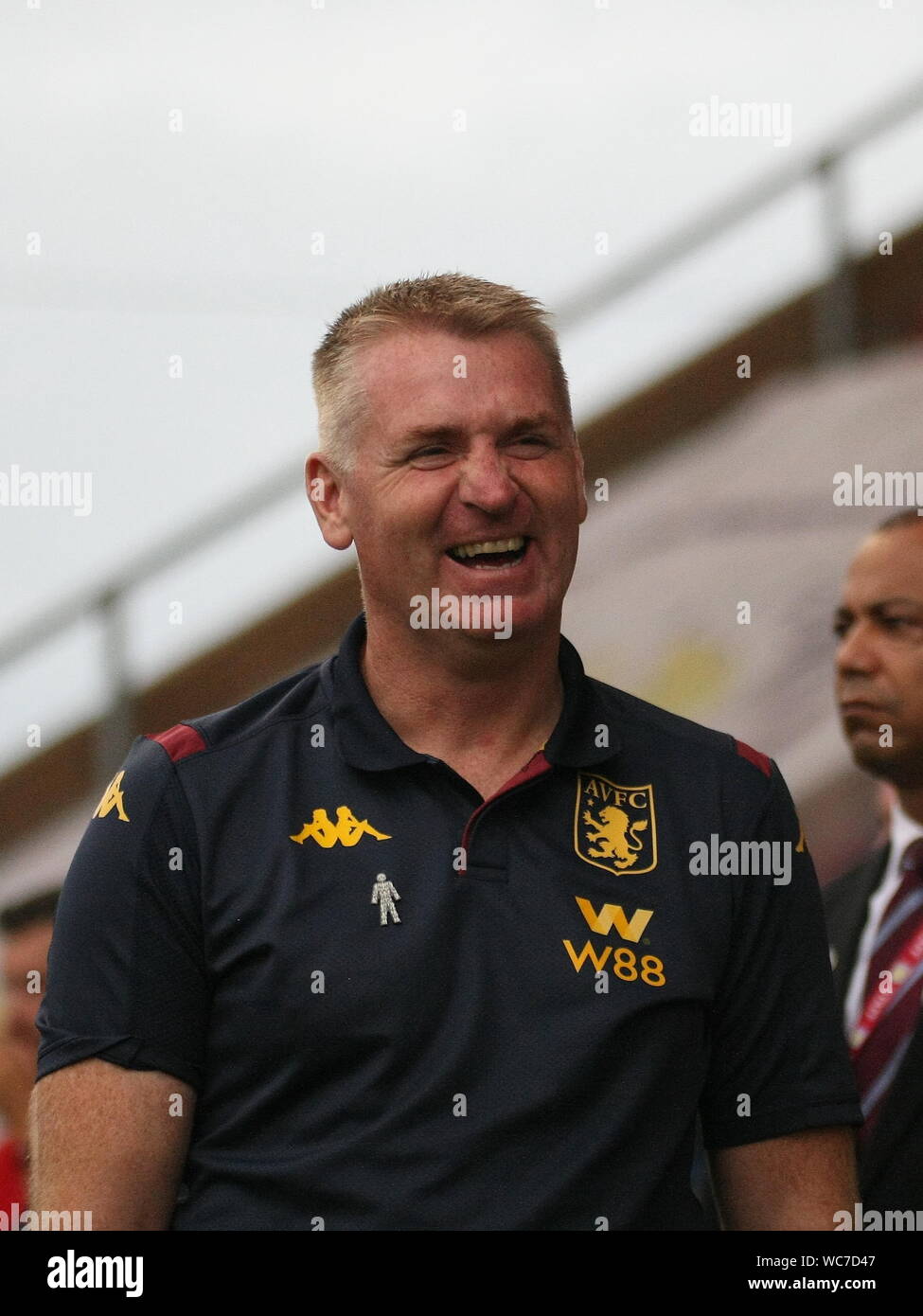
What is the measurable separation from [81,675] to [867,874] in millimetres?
1723

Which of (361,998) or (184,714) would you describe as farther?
(184,714)

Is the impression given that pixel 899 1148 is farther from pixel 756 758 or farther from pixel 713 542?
pixel 713 542

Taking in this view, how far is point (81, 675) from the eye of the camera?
3.43m

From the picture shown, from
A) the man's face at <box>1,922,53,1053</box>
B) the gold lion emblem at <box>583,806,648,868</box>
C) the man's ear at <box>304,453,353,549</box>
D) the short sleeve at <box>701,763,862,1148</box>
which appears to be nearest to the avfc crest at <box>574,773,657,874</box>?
the gold lion emblem at <box>583,806,648,868</box>

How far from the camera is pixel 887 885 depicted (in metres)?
2.86

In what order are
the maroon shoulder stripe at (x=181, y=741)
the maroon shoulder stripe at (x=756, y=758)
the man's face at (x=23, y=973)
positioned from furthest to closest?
the man's face at (x=23, y=973), the maroon shoulder stripe at (x=756, y=758), the maroon shoulder stripe at (x=181, y=741)

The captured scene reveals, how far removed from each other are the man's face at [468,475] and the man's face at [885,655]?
1.46 meters

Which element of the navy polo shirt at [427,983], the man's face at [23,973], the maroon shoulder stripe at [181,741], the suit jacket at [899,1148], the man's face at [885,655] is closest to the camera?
the navy polo shirt at [427,983]

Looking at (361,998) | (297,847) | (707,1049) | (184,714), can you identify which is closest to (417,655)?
(297,847)

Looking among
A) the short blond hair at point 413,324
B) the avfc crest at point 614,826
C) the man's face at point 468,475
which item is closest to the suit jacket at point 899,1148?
the avfc crest at point 614,826

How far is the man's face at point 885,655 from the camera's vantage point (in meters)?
2.96

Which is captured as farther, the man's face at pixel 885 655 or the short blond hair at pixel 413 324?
the man's face at pixel 885 655

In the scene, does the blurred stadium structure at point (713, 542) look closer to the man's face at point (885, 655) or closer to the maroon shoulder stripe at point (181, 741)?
the man's face at point (885, 655)

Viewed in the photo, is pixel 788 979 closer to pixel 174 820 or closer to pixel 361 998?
pixel 361 998
